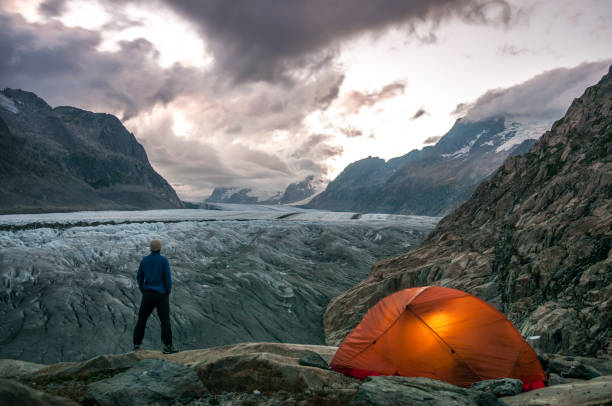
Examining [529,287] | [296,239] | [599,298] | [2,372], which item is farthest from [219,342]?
[296,239]

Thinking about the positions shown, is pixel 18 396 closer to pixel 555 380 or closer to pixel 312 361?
pixel 312 361

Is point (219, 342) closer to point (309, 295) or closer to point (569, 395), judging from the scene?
point (309, 295)

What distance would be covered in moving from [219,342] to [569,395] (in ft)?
67.0

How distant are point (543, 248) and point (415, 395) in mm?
13797

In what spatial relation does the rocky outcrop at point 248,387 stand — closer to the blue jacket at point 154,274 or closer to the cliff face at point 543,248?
the blue jacket at point 154,274

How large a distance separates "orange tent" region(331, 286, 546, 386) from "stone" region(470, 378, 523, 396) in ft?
2.69

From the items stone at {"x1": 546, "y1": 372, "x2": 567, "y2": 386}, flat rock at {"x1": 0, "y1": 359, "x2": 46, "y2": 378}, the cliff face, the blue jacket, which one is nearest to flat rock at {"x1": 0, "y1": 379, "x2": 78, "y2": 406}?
the blue jacket

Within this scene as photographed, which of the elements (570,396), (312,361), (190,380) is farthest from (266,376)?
(570,396)

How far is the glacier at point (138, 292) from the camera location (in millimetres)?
20500

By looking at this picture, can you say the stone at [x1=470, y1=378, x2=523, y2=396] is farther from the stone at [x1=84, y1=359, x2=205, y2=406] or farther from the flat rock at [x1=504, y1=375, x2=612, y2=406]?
the stone at [x1=84, y1=359, x2=205, y2=406]

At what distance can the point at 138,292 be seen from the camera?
25531 millimetres

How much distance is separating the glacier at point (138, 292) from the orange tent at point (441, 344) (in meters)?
16.2

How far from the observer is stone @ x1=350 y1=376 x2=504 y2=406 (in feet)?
17.6

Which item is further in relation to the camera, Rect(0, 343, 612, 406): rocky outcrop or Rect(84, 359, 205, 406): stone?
Rect(84, 359, 205, 406): stone
